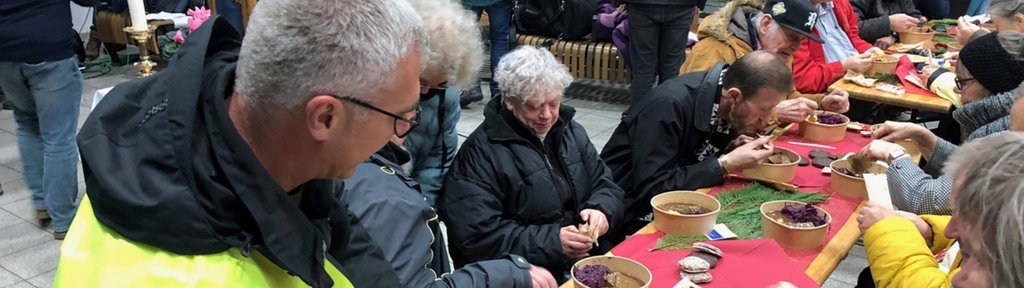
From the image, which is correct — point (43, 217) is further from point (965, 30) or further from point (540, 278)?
point (965, 30)

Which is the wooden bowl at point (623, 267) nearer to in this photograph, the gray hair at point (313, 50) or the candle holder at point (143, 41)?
the gray hair at point (313, 50)

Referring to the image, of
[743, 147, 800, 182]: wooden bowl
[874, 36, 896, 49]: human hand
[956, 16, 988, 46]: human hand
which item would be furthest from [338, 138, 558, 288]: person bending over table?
[874, 36, 896, 49]: human hand

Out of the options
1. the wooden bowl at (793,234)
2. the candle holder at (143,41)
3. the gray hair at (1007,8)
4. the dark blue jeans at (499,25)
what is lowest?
the dark blue jeans at (499,25)

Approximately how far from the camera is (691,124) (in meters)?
2.59

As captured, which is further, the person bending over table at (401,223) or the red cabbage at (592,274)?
the red cabbage at (592,274)

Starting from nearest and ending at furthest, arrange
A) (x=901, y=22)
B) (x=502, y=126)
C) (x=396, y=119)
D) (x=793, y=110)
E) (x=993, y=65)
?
(x=396, y=119)
(x=502, y=126)
(x=993, y=65)
(x=793, y=110)
(x=901, y=22)

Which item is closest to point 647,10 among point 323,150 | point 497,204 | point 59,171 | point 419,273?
point 497,204

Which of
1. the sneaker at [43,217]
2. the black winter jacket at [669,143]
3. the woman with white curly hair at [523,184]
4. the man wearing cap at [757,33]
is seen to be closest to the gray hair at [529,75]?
the woman with white curly hair at [523,184]

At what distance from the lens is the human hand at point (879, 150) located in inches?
95.0

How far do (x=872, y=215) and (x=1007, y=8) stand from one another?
2.23 metres

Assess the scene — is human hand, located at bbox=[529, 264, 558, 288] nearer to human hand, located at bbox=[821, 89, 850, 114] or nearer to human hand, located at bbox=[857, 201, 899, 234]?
human hand, located at bbox=[857, 201, 899, 234]

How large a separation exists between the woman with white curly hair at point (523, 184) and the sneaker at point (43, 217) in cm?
235

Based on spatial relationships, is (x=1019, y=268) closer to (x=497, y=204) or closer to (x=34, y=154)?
(x=497, y=204)

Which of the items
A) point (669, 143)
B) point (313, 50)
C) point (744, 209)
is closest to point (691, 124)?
point (669, 143)
